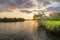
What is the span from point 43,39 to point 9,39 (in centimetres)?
274

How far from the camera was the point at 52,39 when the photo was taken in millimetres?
15547

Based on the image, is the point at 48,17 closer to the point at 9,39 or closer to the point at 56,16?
the point at 56,16

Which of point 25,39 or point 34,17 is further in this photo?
point 34,17

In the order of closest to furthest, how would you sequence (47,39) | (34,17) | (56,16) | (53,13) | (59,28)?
(47,39) → (59,28) → (56,16) → (53,13) → (34,17)

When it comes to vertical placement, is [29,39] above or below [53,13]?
below

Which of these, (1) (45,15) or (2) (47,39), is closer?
(2) (47,39)

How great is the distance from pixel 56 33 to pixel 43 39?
8.52 feet

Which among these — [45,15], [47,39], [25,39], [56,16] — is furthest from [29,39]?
[45,15]

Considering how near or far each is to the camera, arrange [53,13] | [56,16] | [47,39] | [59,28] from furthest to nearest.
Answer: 1. [53,13]
2. [56,16]
3. [59,28]
4. [47,39]

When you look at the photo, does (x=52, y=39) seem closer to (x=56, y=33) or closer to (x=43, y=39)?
(x=43, y=39)

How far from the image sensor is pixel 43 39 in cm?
1553

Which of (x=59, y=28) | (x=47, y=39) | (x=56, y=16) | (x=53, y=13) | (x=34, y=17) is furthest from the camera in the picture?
(x=34, y=17)

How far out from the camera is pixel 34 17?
3997cm

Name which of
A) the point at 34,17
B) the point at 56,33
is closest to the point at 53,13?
the point at 34,17
